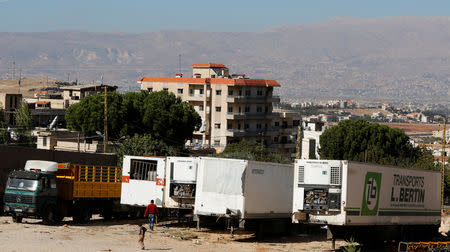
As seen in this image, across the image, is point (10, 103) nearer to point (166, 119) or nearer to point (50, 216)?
point (166, 119)

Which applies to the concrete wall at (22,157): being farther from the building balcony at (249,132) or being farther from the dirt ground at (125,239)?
the building balcony at (249,132)

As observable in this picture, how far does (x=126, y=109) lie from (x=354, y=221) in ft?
198

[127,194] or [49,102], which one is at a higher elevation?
[49,102]

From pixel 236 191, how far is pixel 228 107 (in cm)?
8537

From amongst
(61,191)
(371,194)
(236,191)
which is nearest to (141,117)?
(61,191)

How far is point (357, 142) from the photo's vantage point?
8181cm

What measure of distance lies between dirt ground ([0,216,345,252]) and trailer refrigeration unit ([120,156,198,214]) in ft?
4.02

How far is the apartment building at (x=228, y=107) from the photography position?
375 feet

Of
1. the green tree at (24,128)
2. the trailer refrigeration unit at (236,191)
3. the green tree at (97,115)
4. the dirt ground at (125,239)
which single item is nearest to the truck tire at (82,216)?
the dirt ground at (125,239)

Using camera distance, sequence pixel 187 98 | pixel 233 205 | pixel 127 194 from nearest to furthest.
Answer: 1. pixel 233 205
2. pixel 127 194
3. pixel 187 98

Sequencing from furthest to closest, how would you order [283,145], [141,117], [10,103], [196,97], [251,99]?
[283,145] → [251,99] → [196,97] → [10,103] → [141,117]

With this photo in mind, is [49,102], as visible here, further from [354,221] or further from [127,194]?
[354,221]

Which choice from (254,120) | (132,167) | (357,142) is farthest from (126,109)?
(132,167)

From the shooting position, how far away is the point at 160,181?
108 feet
